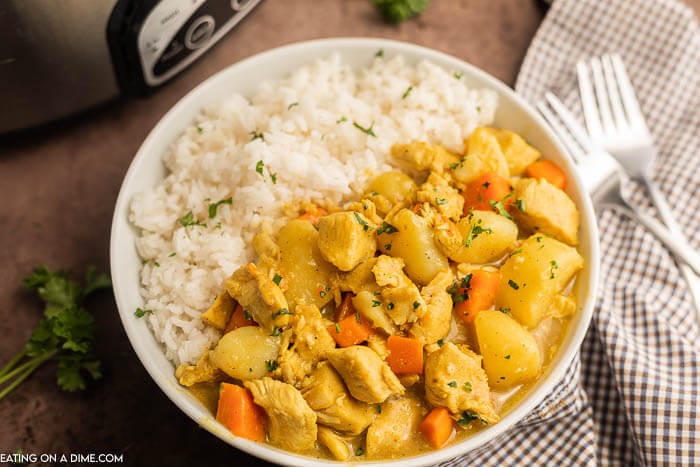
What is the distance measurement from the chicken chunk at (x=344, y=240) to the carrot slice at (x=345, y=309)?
15 cm

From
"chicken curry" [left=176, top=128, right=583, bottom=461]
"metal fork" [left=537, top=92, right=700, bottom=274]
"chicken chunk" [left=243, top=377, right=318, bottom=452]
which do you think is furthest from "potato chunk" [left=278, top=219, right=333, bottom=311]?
"metal fork" [left=537, top=92, right=700, bottom=274]

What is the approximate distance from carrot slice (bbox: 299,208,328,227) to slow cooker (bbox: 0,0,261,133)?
44.4 inches

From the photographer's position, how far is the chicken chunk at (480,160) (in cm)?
267

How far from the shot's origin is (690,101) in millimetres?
3572

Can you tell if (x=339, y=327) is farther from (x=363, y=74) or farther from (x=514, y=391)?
(x=363, y=74)

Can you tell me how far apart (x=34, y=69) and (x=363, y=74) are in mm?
1565

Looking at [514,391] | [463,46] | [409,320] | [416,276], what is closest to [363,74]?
[463,46]

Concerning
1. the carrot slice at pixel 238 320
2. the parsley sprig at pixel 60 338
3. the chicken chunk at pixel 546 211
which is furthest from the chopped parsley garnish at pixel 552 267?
the parsley sprig at pixel 60 338

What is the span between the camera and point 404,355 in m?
2.32

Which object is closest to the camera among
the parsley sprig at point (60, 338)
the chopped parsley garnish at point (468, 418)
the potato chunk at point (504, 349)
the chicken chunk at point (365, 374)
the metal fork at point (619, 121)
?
the chicken chunk at point (365, 374)

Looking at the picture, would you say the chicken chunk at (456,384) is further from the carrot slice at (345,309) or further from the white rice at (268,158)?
the white rice at (268,158)

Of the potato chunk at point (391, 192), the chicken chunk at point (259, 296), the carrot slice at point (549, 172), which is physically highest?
the carrot slice at point (549, 172)

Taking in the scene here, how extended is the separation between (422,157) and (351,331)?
877 mm

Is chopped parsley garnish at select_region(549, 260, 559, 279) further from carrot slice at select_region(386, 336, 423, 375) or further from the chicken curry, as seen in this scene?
carrot slice at select_region(386, 336, 423, 375)
